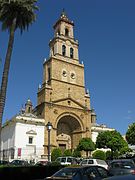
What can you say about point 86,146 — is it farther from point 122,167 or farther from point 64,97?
point 122,167

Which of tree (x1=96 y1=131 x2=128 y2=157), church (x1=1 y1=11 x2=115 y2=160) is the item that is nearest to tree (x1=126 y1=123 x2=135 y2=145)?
tree (x1=96 y1=131 x2=128 y2=157)

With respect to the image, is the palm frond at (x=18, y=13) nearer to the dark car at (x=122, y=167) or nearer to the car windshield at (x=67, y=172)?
the dark car at (x=122, y=167)

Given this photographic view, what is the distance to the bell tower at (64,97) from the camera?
5431 cm

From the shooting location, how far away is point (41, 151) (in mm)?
50188

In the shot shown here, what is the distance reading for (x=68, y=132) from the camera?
5847 cm

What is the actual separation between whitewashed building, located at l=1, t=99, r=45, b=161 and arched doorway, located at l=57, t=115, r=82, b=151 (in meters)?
6.06

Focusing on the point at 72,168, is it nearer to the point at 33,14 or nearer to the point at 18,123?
the point at 33,14

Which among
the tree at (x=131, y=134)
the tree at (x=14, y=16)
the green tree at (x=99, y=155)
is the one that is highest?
the tree at (x=14, y=16)

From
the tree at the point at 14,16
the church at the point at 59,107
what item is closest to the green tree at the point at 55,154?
the church at the point at 59,107

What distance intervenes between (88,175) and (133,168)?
5927 millimetres

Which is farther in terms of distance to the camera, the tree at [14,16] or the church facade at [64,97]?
the church facade at [64,97]

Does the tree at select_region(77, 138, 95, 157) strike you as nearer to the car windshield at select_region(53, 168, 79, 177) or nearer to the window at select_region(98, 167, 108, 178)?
the window at select_region(98, 167, 108, 178)

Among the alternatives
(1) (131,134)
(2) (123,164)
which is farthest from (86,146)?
(2) (123,164)

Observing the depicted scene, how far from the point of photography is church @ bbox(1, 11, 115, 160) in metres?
50.5
